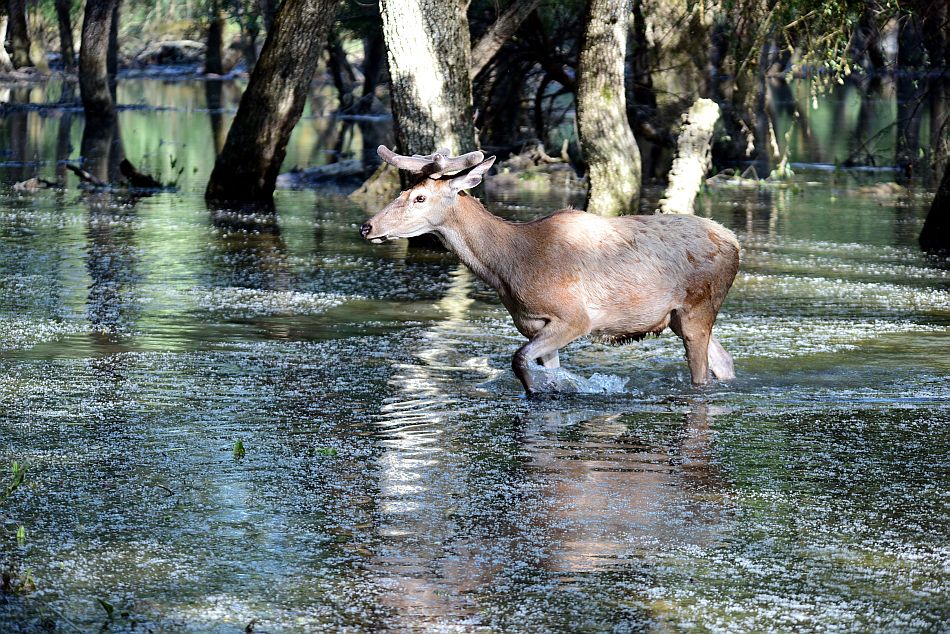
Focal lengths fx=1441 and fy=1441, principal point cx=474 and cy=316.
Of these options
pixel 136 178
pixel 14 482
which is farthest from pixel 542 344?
pixel 136 178

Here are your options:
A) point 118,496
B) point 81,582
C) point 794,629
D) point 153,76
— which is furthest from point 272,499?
point 153,76

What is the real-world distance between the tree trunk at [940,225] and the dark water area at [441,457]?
151cm

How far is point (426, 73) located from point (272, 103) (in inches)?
196

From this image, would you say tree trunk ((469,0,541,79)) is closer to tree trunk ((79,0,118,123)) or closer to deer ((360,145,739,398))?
deer ((360,145,739,398))

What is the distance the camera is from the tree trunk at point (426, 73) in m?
15.8

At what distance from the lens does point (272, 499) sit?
6.93m

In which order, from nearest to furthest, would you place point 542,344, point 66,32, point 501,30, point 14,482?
1. point 14,482
2. point 542,344
3. point 501,30
4. point 66,32

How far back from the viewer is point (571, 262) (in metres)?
9.45

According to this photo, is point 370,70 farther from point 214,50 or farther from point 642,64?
point 214,50

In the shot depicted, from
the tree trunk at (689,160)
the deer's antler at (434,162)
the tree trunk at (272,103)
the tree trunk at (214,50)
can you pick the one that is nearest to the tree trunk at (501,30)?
the tree trunk at (272,103)

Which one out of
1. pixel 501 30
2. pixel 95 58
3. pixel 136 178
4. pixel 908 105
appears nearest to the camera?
pixel 908 105

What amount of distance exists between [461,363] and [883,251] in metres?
7.65

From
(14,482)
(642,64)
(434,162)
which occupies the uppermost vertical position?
(642,64)

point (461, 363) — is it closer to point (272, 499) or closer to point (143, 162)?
point (272, 499)
